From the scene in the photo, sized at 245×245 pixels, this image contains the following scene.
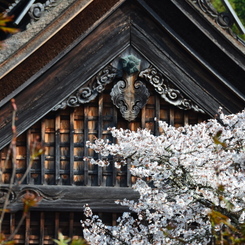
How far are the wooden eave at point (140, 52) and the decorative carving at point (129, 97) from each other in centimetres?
29

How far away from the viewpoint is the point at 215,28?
7.52 metres

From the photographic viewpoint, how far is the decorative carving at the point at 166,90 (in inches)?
300

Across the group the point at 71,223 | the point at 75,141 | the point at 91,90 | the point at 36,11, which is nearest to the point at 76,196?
the point at 71,223

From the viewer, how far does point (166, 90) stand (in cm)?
763

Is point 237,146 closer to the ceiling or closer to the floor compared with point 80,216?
closer to the ceiling

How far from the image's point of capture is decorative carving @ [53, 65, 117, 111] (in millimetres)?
7559

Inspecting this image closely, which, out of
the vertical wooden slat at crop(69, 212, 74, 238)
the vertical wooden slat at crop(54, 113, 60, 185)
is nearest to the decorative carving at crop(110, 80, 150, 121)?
the vertical wooden slat at crop(54, 113, 60, 185)

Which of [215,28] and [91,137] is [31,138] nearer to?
[91,137]

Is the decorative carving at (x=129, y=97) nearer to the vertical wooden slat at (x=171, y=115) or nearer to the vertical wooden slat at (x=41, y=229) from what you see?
the vertical wooden slat at (x=171, y=115)

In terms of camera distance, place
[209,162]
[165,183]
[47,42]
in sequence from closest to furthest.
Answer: [209,162]
[165,183]
[47,42]

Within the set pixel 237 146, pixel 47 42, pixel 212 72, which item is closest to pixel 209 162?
pixel 237 146

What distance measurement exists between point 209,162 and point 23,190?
2523 millimetres

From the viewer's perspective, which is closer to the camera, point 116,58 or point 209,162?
point 209,162

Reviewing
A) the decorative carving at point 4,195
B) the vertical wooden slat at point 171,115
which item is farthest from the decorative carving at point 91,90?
the decorative carving at point 4,195
